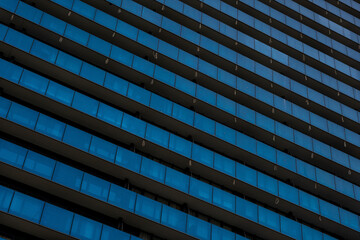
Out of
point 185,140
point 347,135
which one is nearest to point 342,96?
point 347,135

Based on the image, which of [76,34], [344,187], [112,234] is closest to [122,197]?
[112,234]

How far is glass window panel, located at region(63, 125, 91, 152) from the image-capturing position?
2705 cm

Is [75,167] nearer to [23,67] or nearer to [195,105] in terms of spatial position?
[23,67]

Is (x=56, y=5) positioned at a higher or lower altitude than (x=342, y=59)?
lower

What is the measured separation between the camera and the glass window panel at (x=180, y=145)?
2984 centimetres

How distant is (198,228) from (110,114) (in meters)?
7.24

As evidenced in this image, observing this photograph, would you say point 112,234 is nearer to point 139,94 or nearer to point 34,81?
point 34,81

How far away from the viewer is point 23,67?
2992 centimetres

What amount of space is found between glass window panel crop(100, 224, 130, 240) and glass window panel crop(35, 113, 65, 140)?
5008mm

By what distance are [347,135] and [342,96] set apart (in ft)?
13.3

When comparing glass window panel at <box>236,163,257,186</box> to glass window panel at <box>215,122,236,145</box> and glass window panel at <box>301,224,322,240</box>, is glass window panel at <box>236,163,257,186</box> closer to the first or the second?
glass window panel at <box>215,122,236,145</box>

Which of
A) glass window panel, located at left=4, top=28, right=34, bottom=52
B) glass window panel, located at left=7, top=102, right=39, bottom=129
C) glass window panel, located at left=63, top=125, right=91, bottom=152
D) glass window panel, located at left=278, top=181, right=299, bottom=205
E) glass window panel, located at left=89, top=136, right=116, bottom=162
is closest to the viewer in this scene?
glass window panel, located at left=7, top=102, right=39, bottom=129

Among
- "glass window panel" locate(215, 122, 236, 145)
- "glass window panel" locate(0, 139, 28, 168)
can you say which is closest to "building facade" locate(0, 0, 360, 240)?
"glass window panel" locate(0, 139, 28, 168)

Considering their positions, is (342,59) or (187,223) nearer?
(187,223)
